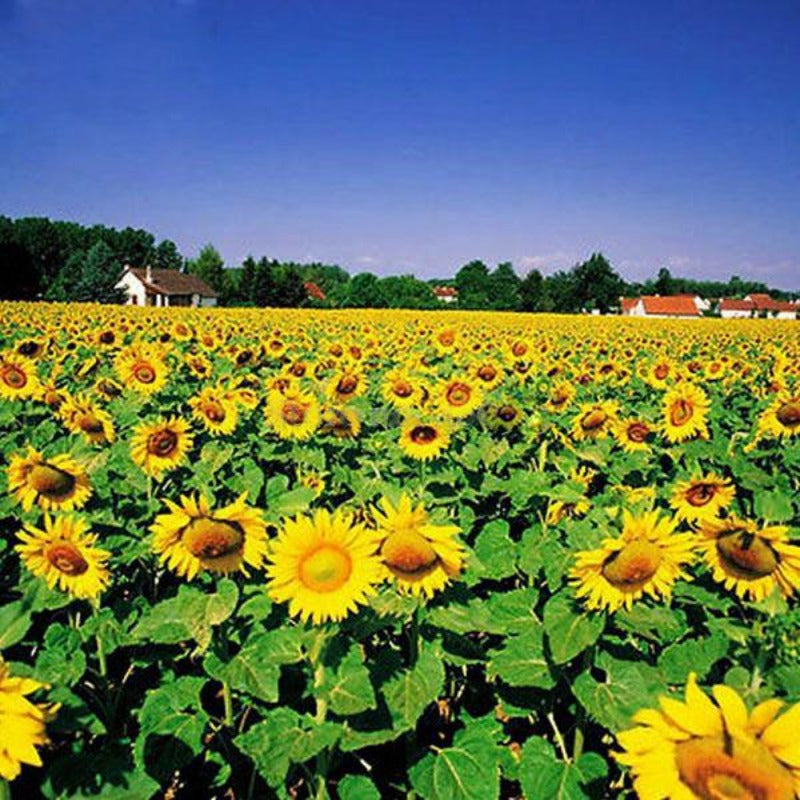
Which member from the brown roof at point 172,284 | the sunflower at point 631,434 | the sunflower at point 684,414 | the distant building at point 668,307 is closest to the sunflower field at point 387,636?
the sunflower at point 631,434

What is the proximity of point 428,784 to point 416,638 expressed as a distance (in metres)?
0.50

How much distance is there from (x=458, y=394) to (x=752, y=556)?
381cm

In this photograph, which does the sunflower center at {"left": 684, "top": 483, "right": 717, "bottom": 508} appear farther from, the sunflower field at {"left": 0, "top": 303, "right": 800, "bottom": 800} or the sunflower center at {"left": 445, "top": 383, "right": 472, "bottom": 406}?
the sunflower center at {"left": 445, "top": 383, "right": 472, "bottom": 406}

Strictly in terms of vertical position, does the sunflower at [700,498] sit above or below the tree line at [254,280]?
below

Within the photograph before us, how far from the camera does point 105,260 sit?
5781 cm

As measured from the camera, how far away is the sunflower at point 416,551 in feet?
6.28

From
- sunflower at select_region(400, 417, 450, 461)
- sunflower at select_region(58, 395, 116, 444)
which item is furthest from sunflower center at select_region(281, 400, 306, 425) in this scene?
sunflower at select_region(58, 395, 116, 444)

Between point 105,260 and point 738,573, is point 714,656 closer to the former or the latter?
point 738,573

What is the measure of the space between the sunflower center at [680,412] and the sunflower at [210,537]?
4.25 meters

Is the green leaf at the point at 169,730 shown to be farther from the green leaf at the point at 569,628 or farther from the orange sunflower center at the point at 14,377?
the orange sunflower center at the point at 14,377

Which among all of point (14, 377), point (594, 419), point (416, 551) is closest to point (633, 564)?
point (416, 551)

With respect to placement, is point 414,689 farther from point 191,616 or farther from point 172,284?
point 172,284

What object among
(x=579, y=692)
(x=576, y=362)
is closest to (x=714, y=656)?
(x=579, y=692)

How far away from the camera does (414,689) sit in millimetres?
2150
